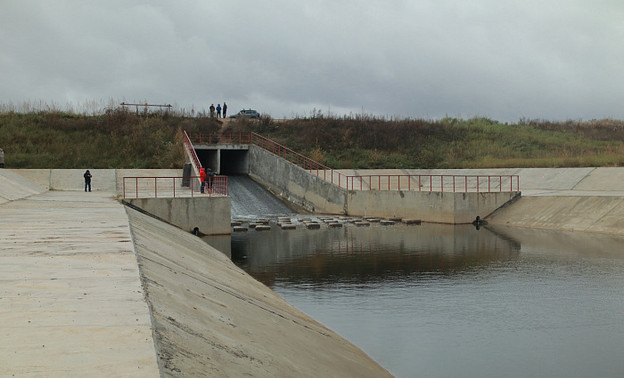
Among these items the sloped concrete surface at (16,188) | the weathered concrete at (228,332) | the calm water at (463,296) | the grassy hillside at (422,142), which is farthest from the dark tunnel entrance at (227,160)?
the weathered concrete at (228,332)

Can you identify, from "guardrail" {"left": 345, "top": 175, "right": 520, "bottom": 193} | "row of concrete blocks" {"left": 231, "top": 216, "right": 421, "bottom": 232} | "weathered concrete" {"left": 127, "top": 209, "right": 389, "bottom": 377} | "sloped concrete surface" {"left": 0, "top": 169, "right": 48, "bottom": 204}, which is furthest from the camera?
"guardrail" {"left": 345, "top": 175, "right": 520, "bottom": 193}

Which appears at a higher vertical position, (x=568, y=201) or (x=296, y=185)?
(x=296, y=185)

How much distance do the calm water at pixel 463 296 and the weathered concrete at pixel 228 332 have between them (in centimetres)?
125

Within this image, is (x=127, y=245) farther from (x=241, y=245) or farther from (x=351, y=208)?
(x=351, y=208)

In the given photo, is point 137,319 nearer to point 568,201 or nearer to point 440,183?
point 568,201

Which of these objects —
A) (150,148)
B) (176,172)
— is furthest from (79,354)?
(150,148)

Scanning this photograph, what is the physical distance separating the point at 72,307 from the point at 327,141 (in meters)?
40.4

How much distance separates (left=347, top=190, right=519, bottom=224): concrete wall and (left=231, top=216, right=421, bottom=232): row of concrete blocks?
33.4 inches

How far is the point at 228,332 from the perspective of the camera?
680cm

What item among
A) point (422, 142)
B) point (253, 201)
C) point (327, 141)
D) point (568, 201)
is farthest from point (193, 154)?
point (422, 142)

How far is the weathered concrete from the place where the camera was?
17.6 feet

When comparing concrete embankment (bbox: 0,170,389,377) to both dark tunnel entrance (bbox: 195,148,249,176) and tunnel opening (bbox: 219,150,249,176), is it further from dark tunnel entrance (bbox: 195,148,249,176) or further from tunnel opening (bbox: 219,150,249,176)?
tunnel opening (bbox: 219,150,249,176)

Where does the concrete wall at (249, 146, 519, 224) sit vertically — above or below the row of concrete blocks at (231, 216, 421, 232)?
above

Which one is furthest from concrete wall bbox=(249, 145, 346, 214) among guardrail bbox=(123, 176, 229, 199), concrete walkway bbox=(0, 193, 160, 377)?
concrete walkway bbox=(0, 193, 160, 377)
